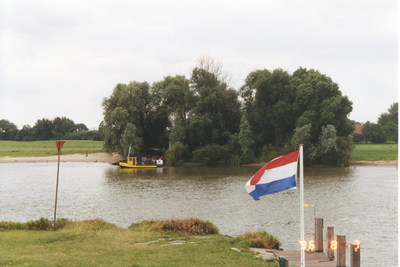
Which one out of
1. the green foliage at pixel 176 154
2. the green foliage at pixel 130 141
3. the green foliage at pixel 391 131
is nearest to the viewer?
the green foliage at pixel 176 154

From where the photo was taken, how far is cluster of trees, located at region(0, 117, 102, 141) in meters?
116

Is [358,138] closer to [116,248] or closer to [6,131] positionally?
[116,248]

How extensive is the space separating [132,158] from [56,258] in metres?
51.7

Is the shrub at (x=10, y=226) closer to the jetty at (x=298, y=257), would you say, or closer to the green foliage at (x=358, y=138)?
the jetty at (x=298, y=257)

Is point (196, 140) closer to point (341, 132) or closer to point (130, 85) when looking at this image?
point (130, 85)

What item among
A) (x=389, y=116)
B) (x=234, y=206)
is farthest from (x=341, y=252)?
(x=389, y=116)

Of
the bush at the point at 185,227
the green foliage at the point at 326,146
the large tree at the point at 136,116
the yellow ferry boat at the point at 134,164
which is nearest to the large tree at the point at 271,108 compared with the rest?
the green foliage at the point at 326,146

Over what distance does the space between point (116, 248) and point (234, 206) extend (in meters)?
13.5

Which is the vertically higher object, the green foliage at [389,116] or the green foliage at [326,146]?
the green foliage at [389,116]

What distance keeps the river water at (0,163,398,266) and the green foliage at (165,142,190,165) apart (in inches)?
986

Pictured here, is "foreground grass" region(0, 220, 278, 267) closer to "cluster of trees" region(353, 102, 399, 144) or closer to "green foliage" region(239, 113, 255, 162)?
"green foliage" region(239, 113, 255, 162)

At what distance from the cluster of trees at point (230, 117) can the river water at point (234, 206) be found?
19.7m

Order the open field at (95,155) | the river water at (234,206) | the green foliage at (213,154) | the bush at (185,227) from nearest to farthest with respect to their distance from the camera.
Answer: the bush at (185,227) → the river water at (234,206) → the open field at (95,155) → the green foliage at (213,154)

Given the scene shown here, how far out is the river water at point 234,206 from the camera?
1739 cm
